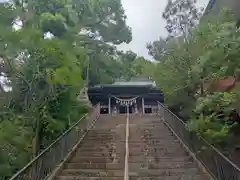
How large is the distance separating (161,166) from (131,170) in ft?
3.07

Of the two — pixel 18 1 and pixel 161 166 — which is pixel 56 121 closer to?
pixel 161 166

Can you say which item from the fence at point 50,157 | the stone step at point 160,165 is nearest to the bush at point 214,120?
the stone step at point 160,165

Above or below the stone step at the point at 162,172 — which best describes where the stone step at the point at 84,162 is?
above

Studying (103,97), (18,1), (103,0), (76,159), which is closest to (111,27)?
(103,0)

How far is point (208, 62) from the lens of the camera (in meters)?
8.00

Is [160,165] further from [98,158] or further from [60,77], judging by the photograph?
[60,77]

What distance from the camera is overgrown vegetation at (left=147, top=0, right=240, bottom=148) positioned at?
719 cm

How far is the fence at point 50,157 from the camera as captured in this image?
7.15 m

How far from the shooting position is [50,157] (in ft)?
29.0

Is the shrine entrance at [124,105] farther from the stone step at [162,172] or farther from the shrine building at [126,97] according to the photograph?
the stone step at [162,172]

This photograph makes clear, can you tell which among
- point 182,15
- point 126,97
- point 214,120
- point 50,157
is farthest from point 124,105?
point 214,120

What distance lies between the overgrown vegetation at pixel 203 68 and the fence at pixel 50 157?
3630 mm

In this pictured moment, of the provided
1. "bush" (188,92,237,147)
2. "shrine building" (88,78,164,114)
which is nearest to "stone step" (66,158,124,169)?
"bush" (188,92,237,147)

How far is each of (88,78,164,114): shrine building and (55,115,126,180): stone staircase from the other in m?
11.8
